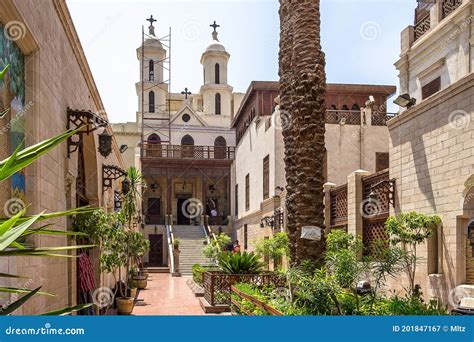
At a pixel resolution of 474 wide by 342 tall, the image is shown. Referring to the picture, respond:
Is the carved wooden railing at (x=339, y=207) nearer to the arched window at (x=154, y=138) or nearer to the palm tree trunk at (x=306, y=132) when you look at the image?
the palm tree trunk at (x=306, y=132)

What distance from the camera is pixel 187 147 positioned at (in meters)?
35.1

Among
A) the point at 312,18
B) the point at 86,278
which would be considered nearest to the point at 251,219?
the point at 86,278

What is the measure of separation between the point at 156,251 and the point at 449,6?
22532 mm

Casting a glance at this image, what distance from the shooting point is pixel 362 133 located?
69.5ft

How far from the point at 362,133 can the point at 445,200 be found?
1127 centimetres

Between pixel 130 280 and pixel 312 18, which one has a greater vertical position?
pixel 312 18

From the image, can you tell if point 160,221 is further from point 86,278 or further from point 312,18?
point 312,18

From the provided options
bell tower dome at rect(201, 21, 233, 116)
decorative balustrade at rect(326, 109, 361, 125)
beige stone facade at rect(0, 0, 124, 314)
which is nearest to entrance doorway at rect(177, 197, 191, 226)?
bell tower dome at rect(201, 21, 233, 116)

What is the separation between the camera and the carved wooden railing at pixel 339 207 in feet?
51.7

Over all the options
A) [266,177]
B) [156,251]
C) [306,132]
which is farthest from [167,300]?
[156,251]

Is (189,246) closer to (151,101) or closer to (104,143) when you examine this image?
(151,101)

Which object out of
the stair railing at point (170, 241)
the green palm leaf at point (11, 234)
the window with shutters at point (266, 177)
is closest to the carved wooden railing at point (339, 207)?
the window with shutters at point (266, 177)

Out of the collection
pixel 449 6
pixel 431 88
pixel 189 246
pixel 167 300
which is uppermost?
pixel 449 6

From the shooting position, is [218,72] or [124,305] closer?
[124,305]
